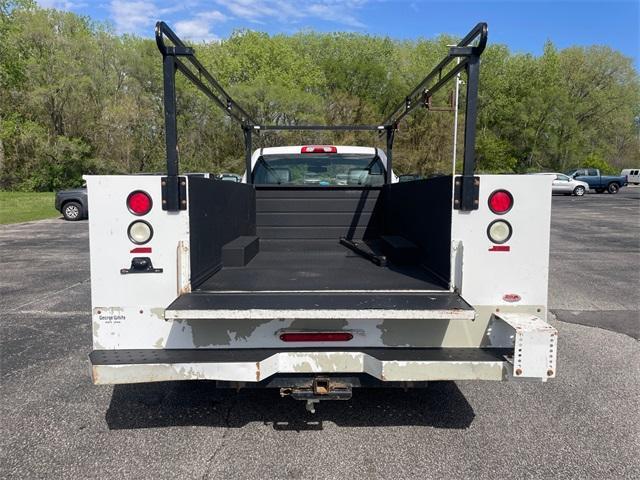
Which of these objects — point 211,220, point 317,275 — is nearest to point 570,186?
point 317,275

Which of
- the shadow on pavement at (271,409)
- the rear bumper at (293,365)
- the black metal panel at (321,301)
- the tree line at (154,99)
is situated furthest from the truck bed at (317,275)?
the tree line at (154,99)

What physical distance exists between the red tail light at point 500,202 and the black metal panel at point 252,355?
2.62 ft

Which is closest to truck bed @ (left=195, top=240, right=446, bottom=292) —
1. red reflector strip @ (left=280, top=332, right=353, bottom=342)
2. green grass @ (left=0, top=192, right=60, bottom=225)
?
red reflector strip @ (left=280, top=332, right=353, bottom=342)

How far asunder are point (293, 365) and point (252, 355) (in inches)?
9.3

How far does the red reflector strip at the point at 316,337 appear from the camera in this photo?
107 inches

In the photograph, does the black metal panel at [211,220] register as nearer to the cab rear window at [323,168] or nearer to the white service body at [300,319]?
the white service body at [300,319]

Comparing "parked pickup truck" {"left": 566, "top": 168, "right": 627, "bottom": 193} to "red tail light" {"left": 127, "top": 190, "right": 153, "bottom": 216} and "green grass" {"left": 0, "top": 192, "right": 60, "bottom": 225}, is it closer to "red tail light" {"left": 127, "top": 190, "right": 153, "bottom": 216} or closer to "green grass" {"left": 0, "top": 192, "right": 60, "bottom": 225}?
"green grass" {"left": 0, "top": 192, "right": 60, "bottom": 225}

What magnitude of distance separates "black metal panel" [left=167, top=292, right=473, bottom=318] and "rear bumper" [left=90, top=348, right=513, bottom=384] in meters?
0.30

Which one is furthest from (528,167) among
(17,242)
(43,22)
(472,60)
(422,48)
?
(472,60)

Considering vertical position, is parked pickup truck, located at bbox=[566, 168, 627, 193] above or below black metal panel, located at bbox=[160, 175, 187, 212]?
above

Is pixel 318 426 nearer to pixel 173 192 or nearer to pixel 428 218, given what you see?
pixel 428 218

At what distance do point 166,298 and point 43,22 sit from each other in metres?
38.3

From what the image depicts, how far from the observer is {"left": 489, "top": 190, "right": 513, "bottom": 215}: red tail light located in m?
2.75

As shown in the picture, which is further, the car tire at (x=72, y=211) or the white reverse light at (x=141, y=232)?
the car tire at (x=72, y=211)
